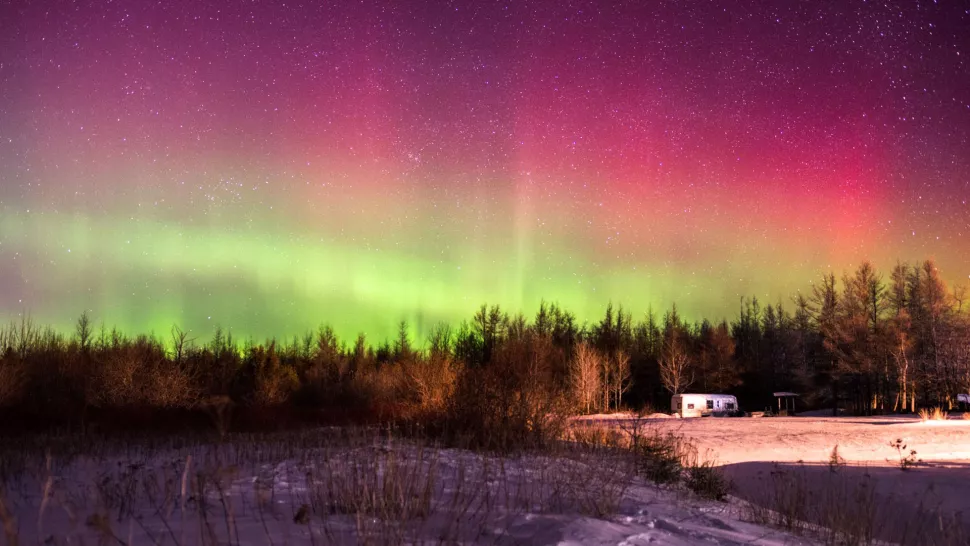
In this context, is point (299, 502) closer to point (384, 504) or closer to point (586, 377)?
point (384, 504)

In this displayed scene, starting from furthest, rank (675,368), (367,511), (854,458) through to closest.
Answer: (675,368), (854,458), (367,511)

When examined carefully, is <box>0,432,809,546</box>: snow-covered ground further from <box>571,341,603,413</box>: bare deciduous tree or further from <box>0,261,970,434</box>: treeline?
<box>571,341,603,413</box>: bare deciduous tree

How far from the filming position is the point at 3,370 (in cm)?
3256

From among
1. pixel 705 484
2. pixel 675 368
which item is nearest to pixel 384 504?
pixel 705 484

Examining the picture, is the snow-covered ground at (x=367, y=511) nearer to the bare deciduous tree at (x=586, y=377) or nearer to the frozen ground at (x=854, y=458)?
the frozen ground at (x=854, y=458)

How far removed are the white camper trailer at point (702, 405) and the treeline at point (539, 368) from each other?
6.21m

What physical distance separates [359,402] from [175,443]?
100 ft

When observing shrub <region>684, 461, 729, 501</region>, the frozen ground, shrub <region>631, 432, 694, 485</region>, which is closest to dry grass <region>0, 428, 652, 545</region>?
shrub <region>631, 432, 694, 485</region>

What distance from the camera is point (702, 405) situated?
5041 cm

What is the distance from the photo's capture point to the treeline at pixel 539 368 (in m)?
20.2

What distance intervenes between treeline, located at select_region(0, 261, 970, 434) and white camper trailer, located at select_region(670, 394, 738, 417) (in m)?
6.21

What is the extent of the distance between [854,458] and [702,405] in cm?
3033

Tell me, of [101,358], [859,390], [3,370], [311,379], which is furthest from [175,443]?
[859,390]

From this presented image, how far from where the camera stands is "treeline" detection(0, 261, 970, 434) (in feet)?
66.3
